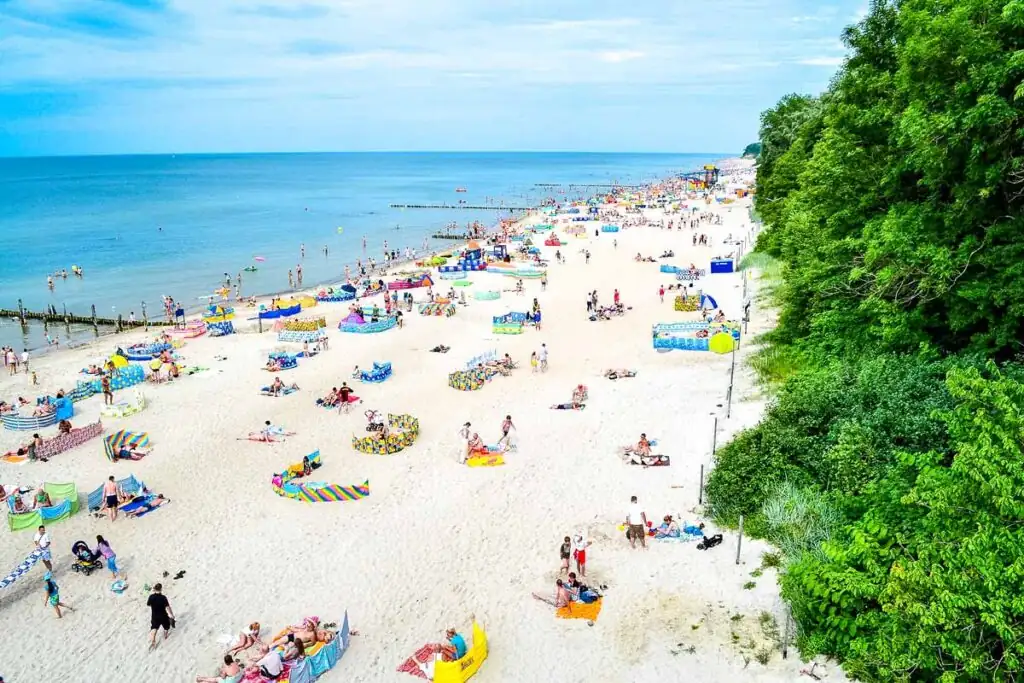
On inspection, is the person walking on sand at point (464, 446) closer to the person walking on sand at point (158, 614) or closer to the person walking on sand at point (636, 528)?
the person walking on sand at point (636, 528)

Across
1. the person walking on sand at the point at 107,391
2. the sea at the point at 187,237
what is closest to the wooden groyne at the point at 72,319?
the sea at the point at 187,237

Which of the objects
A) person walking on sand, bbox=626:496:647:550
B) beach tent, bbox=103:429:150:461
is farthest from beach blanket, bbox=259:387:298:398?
person walking on sand, bbox=626:496:647:550

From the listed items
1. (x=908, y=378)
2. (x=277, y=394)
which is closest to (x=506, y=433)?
(x=908, y=378)

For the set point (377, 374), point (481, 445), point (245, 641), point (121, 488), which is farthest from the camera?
point (377, 374)

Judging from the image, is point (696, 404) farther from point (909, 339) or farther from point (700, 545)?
point (700, 545)

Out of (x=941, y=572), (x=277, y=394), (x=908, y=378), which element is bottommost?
(x=277, y=394)

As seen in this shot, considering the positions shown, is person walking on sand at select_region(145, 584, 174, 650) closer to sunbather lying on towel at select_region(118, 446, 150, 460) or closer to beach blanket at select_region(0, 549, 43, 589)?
beach blanket at select_region(0, 549, 43, 589)

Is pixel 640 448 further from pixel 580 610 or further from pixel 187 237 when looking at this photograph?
pixel 187 237
